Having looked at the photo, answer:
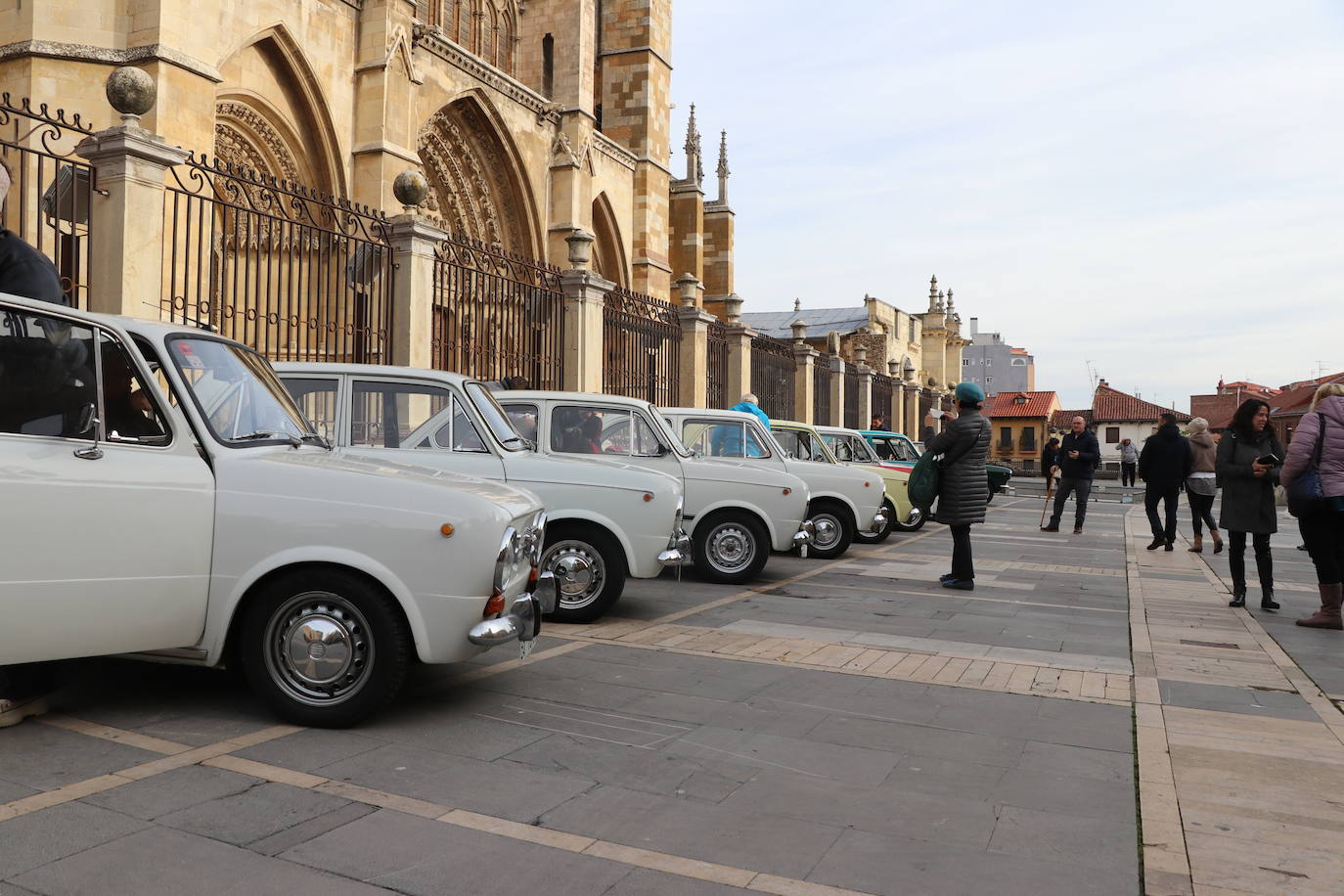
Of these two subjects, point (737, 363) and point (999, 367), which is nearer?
point (737, 363)

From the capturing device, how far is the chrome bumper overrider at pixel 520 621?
4441 millimetres

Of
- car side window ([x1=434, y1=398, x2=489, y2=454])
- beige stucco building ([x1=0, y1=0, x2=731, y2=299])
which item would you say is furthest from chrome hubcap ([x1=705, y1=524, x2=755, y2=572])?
beige stucco building ([x1=0, y1=0, x2=731, y2=299])

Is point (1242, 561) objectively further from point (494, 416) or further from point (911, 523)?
point (911, 523)

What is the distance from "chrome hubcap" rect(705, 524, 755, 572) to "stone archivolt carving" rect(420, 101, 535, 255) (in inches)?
565

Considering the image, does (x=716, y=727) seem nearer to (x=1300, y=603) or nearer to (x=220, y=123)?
(x=1300, y=603)

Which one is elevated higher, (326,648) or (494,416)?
(494,416)

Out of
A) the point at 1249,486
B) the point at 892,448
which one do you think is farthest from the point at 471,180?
the point at 1249,486

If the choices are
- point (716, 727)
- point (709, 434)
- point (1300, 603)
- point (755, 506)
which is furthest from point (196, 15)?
point (1300, 603)

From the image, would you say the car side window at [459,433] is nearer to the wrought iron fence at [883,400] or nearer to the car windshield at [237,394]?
the car windshield at [237,394]

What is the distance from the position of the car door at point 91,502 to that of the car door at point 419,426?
2.47 metres

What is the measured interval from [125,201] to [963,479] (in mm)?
7525

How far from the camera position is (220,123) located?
17031 millimetres

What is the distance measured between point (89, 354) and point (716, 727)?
10.2 ft

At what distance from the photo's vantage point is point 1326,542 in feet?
26.0
